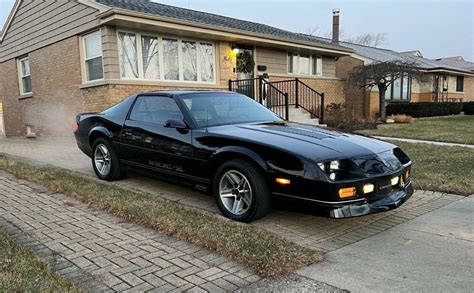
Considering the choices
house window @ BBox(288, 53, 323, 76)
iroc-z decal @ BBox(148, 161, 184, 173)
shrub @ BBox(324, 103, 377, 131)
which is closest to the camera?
iroc-z decal @ BBox(148, 161, 184, 173)

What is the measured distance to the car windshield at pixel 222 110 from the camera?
4.99 m

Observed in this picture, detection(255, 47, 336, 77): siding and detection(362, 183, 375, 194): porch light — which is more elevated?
detection(255, 47, 336, 77): siding

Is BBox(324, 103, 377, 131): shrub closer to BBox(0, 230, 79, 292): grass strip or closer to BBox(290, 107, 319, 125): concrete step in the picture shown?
BBox(290, 107, 319, 125): concrete step

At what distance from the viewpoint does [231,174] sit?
426cm

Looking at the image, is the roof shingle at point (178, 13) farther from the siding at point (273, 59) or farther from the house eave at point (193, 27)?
the siding at point (273, 59)

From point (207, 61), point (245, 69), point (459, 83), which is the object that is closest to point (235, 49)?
point (245, 69)

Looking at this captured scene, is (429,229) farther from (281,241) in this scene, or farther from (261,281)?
(261,281)

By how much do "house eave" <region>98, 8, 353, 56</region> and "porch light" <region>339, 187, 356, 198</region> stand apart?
8.34 metres

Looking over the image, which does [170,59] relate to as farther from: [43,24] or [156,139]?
[156,139]

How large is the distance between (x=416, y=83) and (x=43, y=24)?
73.0 ft

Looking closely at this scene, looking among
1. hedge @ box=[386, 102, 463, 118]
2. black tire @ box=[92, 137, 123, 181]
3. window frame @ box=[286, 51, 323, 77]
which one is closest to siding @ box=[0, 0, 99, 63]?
black tire @ box=[92, 137, 123, 181]

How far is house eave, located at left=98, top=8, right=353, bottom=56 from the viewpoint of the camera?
1009cm

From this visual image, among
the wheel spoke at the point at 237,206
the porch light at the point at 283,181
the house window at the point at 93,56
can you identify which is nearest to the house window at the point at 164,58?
the house window at the point at 93,56

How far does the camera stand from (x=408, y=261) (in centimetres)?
324
